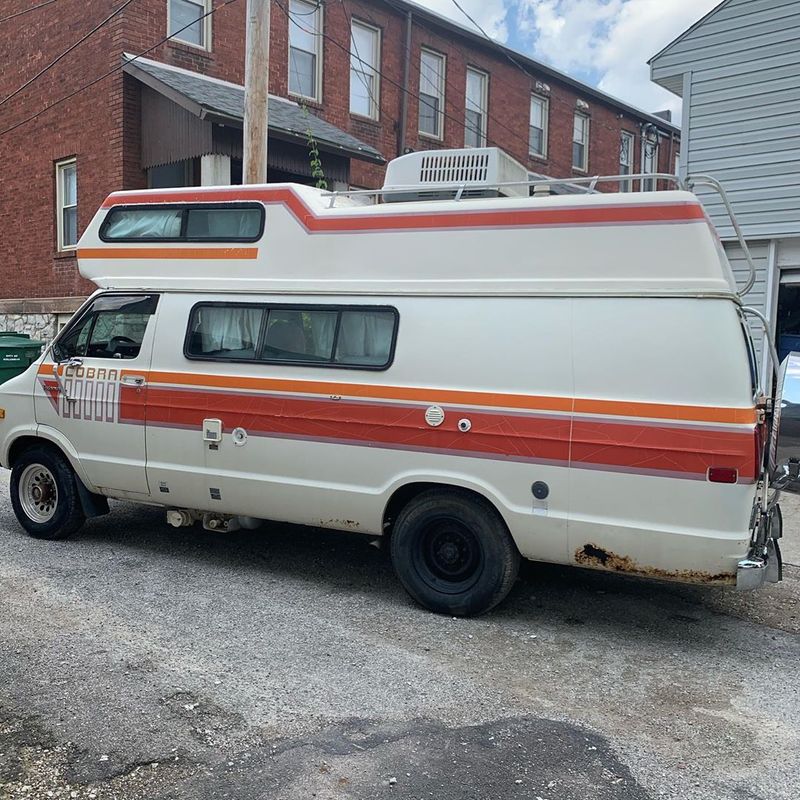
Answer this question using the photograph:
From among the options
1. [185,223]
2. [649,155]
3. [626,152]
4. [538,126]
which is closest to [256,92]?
[185,223]

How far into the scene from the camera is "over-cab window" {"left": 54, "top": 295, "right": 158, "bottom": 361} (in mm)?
6027

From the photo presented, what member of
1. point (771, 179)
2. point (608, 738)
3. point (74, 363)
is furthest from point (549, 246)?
point (771, 179)

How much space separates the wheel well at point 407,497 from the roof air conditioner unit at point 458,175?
187cm

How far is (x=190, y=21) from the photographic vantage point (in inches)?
550

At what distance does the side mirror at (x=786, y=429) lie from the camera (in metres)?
5.03

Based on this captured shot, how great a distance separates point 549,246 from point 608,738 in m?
2.66

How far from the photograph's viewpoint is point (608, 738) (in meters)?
3.62

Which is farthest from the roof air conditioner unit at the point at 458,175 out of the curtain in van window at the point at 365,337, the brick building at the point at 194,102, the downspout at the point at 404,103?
the downspout at the point at 404,103

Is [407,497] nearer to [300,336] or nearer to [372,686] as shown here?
[300,336]

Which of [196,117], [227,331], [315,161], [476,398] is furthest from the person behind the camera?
[196,117]

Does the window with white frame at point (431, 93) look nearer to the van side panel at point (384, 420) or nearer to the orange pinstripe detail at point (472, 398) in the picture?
the van side panel at point (384, 420)

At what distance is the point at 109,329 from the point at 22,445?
1.34 metres

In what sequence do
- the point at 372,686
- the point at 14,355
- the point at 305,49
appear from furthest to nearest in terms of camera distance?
the point at 305,49 → the point at 14,355 → the point at 372,686

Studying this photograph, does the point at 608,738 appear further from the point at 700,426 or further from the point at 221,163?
the point at 221,163
